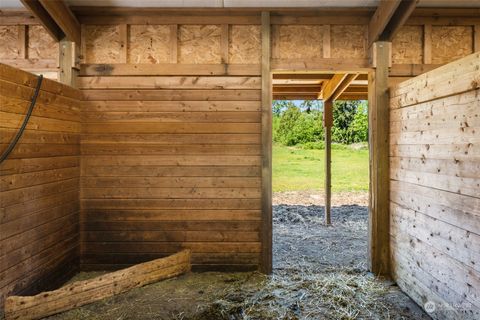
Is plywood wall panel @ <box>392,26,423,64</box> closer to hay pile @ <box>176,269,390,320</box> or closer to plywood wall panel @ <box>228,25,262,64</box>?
plywood wall panel @ <box>228,25,262,64</box>

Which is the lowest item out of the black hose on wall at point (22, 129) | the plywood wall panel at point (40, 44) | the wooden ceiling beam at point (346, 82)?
the black hose on wall at point (22, 129)

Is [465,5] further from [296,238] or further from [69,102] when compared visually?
[69,102]

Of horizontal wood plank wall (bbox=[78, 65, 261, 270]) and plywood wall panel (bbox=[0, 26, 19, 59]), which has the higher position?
plywood wall panel (bbox=[0, 26, 19, 59])

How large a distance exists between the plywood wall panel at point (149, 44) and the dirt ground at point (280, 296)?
90.1 inches

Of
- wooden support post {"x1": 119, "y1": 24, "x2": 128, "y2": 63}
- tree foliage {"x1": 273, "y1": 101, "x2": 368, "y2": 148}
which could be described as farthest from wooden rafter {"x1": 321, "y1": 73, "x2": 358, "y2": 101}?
tree foliage {"x1": 273, "y1": 101, "x2": 368, "y2": 148}

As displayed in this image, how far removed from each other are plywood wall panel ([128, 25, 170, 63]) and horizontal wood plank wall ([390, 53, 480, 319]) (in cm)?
238

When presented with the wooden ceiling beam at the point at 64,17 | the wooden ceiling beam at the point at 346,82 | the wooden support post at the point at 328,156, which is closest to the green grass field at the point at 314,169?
the wooden support post at the point at 328,156

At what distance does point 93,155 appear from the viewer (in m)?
3.52

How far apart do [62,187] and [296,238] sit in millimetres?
3390

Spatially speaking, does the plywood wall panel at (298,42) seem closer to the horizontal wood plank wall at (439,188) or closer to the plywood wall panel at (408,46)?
the plywood wall panel at (408,46)

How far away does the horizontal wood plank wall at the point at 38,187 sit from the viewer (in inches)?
98.6

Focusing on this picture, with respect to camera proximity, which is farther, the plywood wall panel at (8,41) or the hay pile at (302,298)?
the plywood wall panel at (8,41)

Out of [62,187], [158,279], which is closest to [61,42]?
[62,187]

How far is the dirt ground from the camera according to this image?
107 inches
